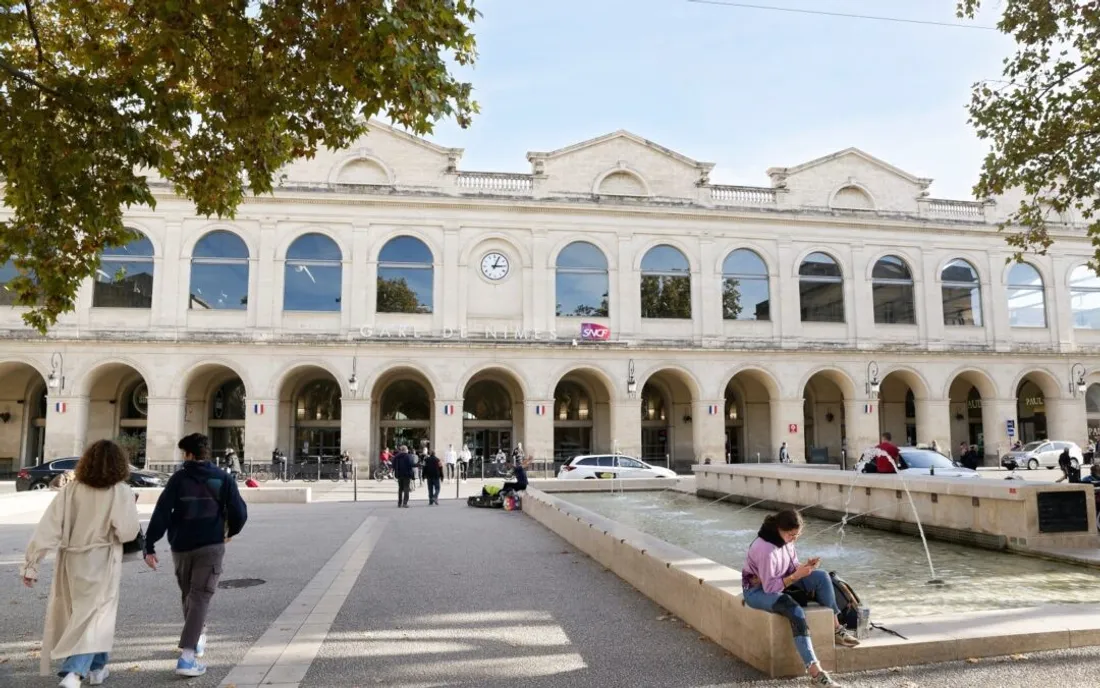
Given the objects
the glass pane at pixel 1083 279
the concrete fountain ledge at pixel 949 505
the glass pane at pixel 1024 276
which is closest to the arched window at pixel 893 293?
the glass pane at pixel 1024 276

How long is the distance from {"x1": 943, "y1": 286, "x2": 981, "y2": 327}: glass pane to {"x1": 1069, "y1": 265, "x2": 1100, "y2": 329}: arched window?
5.21 metres

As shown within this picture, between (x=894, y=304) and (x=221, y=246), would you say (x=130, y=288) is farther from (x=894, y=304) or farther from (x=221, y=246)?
(x=894, y=304)

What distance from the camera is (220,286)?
3181 centimetres

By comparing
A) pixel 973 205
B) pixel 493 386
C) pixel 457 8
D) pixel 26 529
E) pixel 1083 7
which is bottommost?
pixel 26 529

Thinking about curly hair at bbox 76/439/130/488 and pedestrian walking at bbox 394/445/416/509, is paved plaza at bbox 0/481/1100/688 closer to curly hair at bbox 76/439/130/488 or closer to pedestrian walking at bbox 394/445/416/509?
curly hair at bbox 76/439/130/488

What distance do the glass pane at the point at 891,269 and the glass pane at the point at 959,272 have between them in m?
1.96

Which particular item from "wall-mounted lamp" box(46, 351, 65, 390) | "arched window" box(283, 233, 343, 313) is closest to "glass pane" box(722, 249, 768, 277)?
"arched window" box(283, 233, 343, 313)

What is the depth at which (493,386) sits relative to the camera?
36.6m

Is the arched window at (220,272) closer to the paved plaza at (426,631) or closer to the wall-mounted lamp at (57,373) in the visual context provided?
the wall-mounted lamp at (57,373)

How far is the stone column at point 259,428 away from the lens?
30750mm

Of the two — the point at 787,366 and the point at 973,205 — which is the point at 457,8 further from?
the point at 973,205

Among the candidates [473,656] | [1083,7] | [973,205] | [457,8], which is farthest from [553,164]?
[473,656]

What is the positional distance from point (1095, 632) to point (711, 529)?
832 cm

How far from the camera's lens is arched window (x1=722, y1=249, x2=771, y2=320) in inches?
1375
